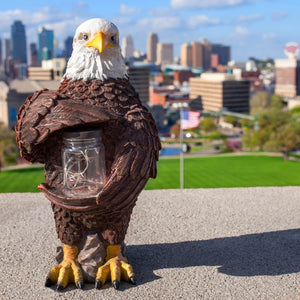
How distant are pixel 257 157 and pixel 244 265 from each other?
25.7 m

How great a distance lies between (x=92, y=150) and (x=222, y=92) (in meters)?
52.6

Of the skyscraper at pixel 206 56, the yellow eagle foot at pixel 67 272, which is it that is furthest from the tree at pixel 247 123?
the skyscraper at pixel 206 56

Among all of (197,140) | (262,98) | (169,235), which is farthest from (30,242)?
(262,98)

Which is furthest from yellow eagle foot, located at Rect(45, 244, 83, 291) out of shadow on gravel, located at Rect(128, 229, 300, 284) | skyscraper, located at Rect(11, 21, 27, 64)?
skyscraper, located at Rect(11, 21, 27, 64)

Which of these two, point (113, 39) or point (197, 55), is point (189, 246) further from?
point (197, 55)

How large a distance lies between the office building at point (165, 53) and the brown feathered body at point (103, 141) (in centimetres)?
17809

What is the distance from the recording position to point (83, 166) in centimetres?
563

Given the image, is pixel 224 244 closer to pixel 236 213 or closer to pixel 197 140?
pixel 236 213

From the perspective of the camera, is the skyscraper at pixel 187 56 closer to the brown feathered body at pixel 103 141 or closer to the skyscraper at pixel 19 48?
the skyscraper at pixel 19 48

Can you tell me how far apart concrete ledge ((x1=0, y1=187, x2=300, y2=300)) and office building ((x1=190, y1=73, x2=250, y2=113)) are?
46.6 metres

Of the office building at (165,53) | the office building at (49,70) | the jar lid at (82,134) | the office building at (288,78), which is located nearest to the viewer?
the jar lid at (82,134)

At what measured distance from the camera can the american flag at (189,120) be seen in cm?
1608

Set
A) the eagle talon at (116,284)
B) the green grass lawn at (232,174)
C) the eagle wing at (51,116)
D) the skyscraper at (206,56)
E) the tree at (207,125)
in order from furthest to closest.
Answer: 1. the skyscraper at (206,56)
2. the tree at (207,125)
3. the green grass lawn at (232,174)
4. the eagle talon at (116,284)
5. the eagle wing at (51,116)

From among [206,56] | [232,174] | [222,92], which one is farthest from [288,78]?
[232,174]
